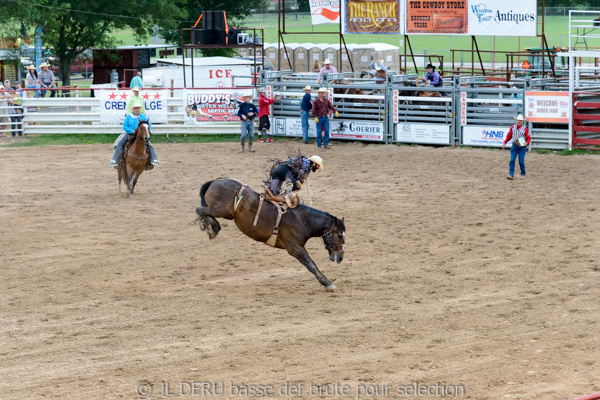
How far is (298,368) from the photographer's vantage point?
784cm

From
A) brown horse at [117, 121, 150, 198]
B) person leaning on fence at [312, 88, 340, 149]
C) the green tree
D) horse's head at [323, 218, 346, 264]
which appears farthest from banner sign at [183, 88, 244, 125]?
horse's head at [323, 218, 346, 264]

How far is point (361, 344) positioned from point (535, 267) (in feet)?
12.9

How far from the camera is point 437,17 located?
2492 centimetres

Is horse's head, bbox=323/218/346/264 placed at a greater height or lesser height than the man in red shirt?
lesser

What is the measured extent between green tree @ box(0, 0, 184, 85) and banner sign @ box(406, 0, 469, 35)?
1765 centimetres

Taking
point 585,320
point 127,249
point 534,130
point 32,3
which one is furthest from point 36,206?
point 32,3

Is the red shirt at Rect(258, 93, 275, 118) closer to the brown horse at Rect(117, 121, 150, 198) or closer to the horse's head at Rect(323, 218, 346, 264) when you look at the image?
the brown horse at Rect(117, 121, 150, 198)

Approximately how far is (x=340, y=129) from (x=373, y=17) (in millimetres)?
3857

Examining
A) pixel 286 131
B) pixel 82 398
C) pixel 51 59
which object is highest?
pixel 51 59

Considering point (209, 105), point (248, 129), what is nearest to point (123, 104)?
point (209, 105)

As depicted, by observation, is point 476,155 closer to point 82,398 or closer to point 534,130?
point 534,130

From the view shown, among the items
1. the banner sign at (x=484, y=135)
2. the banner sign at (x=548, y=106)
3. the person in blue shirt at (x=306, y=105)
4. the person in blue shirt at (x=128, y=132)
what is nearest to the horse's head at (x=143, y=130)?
the person in blue shirt at (x=128, y=132)

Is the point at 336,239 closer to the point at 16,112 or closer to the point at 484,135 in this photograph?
the point at 484,135

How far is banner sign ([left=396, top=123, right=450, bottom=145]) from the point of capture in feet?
76.3
